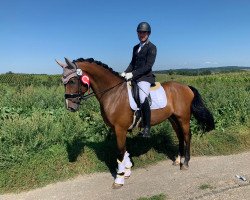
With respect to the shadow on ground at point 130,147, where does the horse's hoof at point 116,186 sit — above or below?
below

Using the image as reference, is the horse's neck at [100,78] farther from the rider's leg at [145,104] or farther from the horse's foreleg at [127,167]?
the horse's foreleg at [127,167]

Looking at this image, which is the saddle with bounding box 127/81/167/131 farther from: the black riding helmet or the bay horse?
the black riding helmet

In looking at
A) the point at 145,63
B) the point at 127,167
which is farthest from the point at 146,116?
the point at 127,167

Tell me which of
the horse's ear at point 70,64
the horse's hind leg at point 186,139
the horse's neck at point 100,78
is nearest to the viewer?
the horse's ear at point 70,64

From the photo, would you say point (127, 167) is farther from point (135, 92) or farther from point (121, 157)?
point (135, 92)

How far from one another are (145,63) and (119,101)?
2.95 ft

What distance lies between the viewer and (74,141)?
7949mm

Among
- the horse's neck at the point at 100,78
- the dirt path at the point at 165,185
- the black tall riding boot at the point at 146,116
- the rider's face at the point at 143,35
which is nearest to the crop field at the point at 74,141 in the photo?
the dirt path at the point at 165,185

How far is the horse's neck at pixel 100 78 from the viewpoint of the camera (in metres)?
6.16

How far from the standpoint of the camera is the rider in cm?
639

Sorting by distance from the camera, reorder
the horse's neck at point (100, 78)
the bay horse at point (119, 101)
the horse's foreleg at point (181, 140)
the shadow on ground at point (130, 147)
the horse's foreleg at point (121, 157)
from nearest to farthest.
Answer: the bay horse at point (119, 101)
the horse's neck at point (100, 78)
the horse's foreleg at point (121, 157)
the shadow on ground at point (130, 147)
the horse's foreleg at point (181, 140)

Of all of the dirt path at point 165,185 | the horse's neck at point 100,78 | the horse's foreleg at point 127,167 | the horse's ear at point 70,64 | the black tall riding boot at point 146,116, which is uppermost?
the horse's ear at point 70,64

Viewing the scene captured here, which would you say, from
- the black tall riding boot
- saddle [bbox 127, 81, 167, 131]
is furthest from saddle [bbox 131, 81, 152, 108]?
the black tall riding boot

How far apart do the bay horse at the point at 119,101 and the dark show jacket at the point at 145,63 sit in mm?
345
